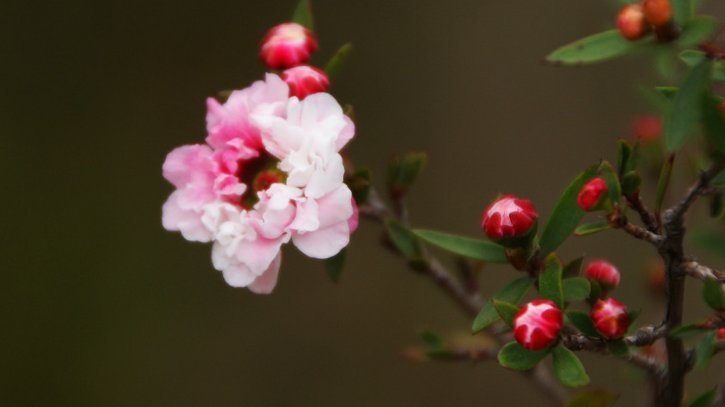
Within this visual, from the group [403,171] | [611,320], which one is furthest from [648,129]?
[611,320]

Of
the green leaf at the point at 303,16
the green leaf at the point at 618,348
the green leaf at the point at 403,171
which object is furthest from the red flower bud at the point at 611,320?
the green leaf at the point at 303,16

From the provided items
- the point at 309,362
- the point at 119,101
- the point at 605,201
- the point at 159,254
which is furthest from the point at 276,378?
the point at 605,201

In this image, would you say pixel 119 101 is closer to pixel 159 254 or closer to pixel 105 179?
pixel 105 179

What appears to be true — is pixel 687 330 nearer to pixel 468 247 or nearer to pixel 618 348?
pixel 618 348

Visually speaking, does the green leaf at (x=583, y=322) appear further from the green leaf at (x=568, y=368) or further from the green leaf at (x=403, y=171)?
the green leaf at (x=403, y=171)

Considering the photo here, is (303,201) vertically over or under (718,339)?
over
